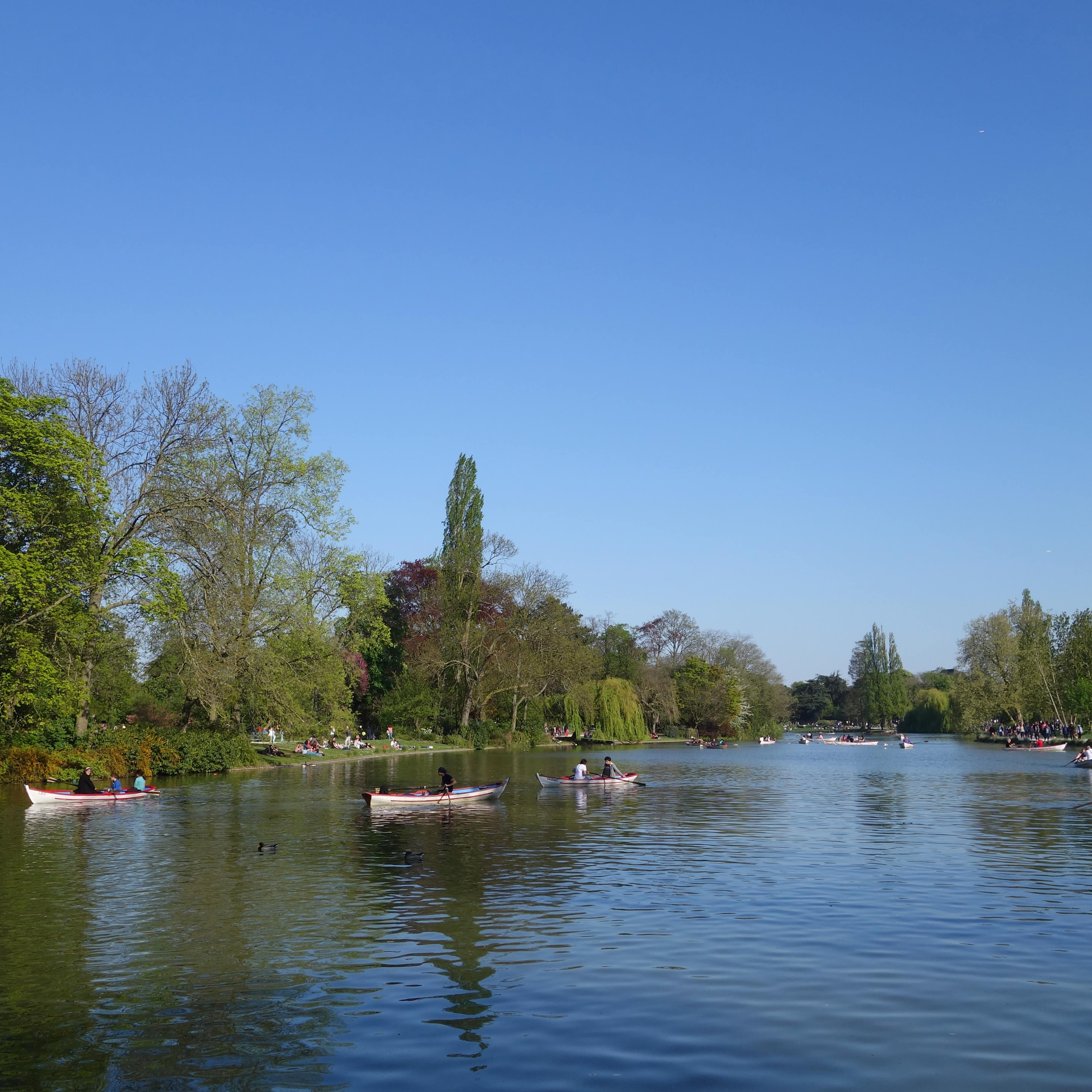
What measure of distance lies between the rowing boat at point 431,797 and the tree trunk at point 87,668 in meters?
13.4

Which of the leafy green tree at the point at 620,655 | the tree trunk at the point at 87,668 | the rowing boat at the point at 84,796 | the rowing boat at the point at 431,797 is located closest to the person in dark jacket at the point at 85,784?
the rowing boat at the point at 84,796

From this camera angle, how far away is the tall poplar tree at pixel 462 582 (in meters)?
83.9

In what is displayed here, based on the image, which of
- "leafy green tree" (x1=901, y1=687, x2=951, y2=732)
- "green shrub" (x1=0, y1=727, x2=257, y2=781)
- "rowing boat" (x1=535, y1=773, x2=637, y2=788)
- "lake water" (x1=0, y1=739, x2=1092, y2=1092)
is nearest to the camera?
"lake water" (x1=0, y1=739, x2=1092, y2=1092)

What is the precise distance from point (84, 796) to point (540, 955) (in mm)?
25866

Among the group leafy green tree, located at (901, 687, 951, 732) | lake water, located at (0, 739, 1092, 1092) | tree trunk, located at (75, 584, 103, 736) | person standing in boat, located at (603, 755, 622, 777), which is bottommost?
leafy green tree, located at (901, 687, 951, 732)

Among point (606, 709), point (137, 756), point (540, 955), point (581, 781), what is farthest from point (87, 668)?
point (606, 709)

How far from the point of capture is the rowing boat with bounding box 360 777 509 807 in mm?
35062

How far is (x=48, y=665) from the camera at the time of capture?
118ft

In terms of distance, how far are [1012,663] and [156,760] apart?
300 feet

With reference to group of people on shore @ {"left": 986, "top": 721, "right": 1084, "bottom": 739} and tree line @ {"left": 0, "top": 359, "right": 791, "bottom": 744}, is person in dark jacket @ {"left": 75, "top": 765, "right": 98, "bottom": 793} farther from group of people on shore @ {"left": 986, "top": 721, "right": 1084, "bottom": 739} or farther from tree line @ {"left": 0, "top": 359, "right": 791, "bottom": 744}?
group of people on shore @ {"left": 986, "top": 721, "right": 1084, "bottom": 739}

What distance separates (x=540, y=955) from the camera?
1444 cm

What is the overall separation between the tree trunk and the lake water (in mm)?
10813

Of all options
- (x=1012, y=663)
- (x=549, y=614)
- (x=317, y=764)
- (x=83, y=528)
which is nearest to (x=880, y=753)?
(x=1012, y=663)

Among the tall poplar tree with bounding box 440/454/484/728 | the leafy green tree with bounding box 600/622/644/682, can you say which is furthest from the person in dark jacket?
the leafy green tree with bounding box 600/622/644/682
